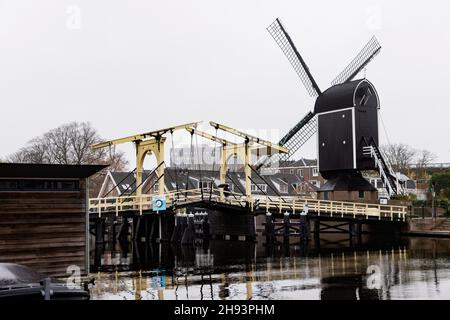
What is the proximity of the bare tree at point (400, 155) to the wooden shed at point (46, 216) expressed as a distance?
73866mm

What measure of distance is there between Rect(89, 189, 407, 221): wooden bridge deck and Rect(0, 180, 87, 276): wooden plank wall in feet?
54.5

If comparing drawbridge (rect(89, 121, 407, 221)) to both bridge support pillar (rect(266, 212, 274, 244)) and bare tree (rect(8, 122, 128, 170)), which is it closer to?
bridge support pillar (rect(266, 212, 274, 244))

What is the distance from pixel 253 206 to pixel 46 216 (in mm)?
21925

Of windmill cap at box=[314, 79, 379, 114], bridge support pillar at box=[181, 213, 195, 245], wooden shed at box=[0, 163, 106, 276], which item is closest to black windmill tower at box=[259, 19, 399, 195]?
windmill cap at box=[314, 79, 379, 114]

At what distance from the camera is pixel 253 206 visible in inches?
1517

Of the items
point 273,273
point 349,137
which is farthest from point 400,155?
point 273,273

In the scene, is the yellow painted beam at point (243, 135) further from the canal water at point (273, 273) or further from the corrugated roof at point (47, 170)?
the corrugated roof at point (47, 170)

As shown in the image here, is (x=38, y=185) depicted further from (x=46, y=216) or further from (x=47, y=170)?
(x=46, y=216)

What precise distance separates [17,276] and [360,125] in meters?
37.8
